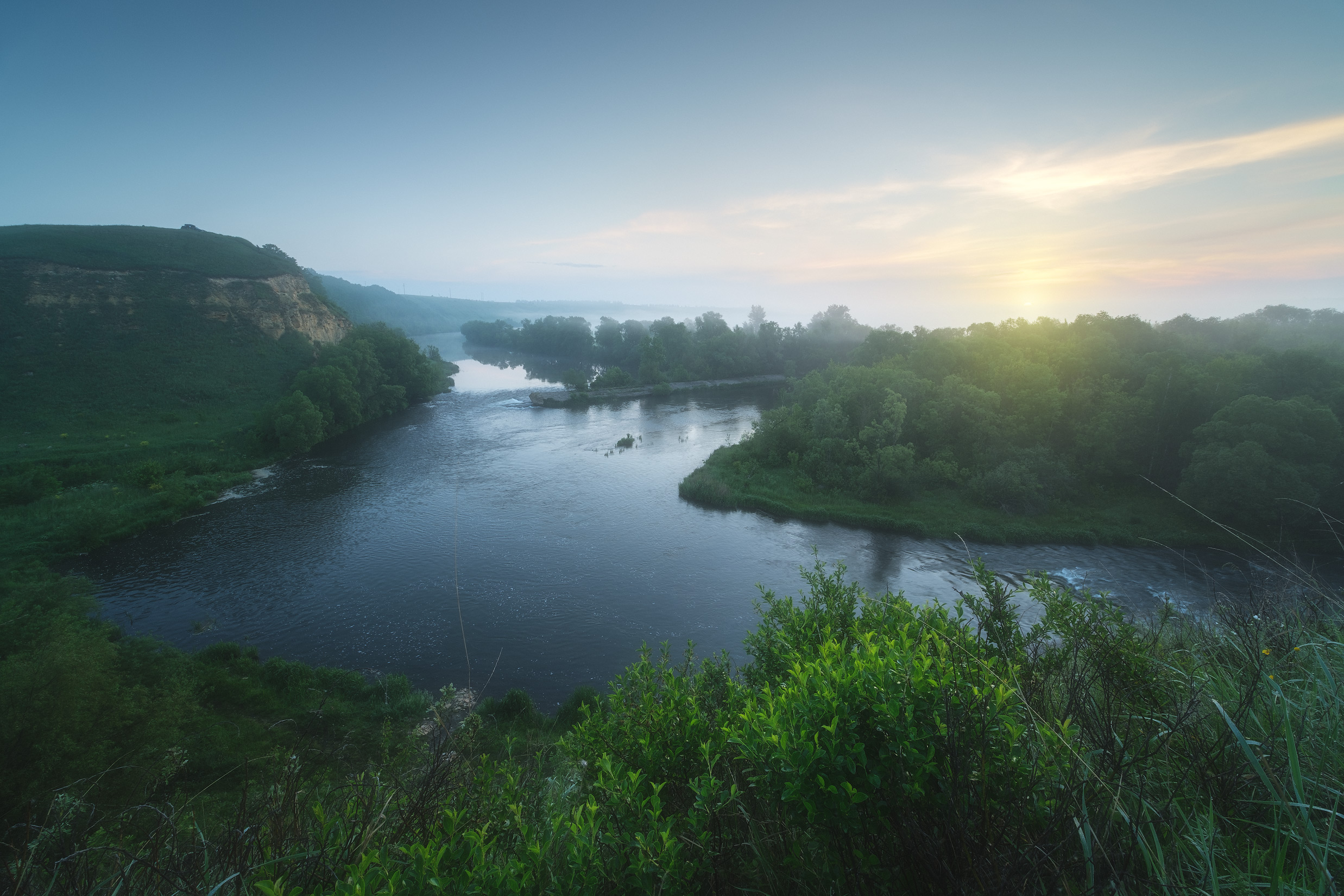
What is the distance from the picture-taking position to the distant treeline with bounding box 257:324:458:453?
1377 inches

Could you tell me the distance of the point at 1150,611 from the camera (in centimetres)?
1714

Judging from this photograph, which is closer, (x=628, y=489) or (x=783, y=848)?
(x=783, y=848)

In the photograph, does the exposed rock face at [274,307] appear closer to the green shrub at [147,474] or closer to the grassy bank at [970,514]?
the green shrub at [147,474]

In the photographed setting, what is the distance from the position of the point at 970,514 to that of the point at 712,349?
4956 cm

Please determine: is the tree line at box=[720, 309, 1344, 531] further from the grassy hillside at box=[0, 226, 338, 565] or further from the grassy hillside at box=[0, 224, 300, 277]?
the grassy hillside at box=[0, 224, 300, 277]

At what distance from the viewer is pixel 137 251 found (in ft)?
180

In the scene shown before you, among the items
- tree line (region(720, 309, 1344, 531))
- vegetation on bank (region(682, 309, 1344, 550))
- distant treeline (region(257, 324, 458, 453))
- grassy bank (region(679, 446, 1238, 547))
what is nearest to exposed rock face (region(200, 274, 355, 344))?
distant treeline (region(257, 324, 458, 453))

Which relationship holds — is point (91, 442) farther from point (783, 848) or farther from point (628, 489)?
point (783, 848)

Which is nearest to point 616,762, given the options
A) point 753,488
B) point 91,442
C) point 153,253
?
point 753,488

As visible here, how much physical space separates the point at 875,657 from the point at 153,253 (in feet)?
259

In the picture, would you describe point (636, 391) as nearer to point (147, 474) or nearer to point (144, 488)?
point (147, 474)

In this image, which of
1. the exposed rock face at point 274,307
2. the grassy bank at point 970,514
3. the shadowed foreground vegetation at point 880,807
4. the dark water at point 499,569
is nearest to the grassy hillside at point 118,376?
the exposed rock face at point 274,307

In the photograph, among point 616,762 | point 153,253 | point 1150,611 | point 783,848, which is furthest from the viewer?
point 153,253

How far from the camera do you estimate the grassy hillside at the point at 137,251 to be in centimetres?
4988
